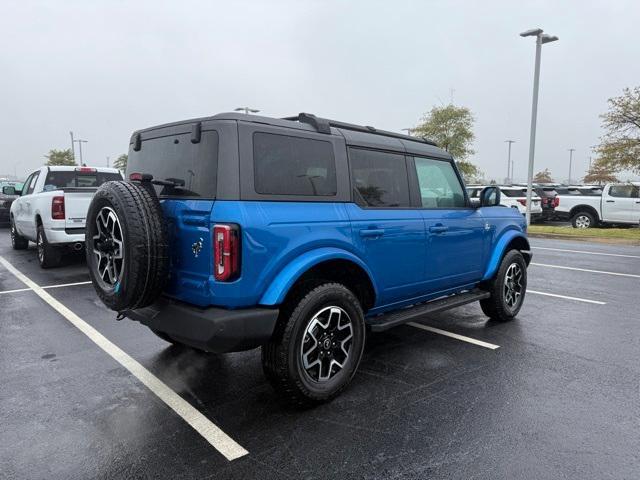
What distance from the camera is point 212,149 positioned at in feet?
9.87

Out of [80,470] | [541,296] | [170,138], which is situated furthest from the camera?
[541,296]

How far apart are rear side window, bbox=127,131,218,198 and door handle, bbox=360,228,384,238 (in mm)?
1197

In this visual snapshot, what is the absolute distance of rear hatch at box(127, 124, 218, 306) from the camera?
2.95 meters

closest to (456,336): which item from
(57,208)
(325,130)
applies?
(325,130)

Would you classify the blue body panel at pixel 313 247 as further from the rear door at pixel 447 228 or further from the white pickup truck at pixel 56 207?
the white pickup truck at pixel 56 207

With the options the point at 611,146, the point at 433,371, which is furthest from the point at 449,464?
the point at 611,146

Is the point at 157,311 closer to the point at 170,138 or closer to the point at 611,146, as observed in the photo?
the point at 170,138

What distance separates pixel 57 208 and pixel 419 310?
6460mm

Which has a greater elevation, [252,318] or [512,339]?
[252,318]

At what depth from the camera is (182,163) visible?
10.7ft

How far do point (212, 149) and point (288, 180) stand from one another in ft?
1.81

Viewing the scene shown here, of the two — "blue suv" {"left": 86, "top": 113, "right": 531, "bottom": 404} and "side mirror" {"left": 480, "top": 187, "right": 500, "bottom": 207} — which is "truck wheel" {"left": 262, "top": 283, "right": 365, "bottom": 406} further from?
"side mirror" {"left": 480, "top": 187, "right": 500, "bottom": 207}

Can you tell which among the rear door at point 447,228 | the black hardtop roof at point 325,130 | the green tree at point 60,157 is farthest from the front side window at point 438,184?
the green tree at point 60,157

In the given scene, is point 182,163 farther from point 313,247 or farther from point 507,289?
point 507,289
